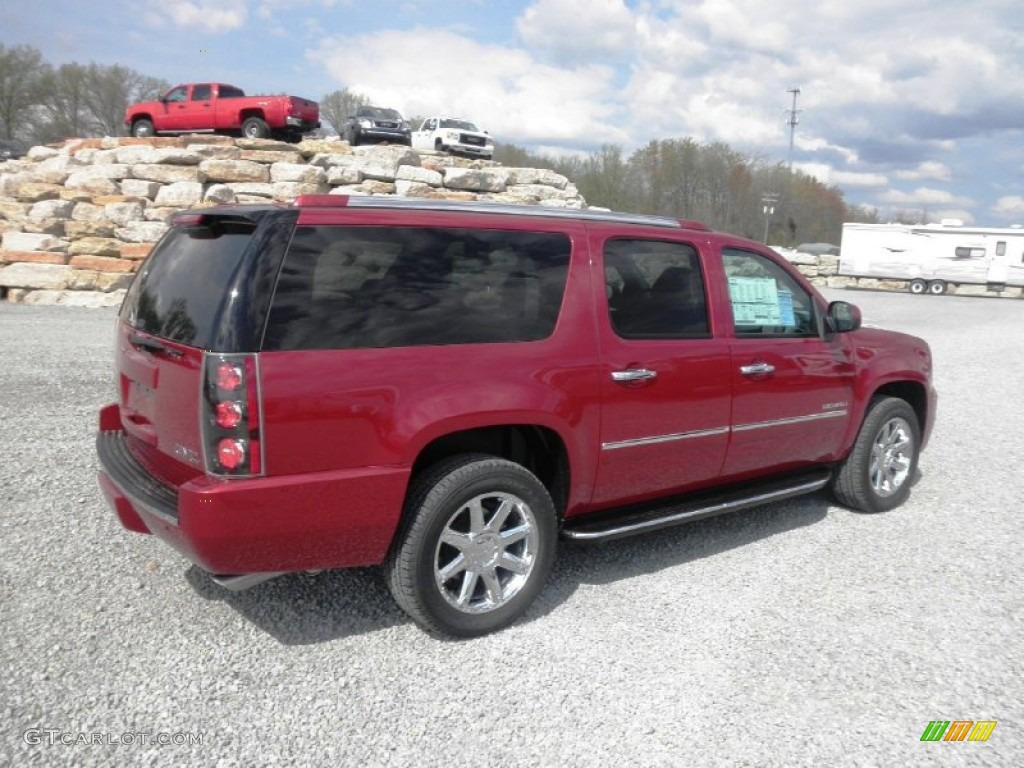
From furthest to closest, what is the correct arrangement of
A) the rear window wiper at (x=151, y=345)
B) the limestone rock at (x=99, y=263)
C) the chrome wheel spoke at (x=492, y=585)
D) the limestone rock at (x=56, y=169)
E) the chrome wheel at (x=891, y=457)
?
the limestone rock at (x=56, y=169) → the limestone rock at (x=99, y=263) → the chrome wheel at (x=891, y=457) → the chrome wheel spoke at (x=492, y=585) → the rear window wiper at (x=151, y=345)

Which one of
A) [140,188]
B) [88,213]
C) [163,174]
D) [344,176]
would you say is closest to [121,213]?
[88,213]

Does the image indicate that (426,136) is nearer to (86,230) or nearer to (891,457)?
(86,230)

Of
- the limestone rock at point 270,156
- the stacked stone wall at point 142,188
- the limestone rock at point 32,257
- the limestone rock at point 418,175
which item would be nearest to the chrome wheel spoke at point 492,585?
the stacked stone wall at point 142,188

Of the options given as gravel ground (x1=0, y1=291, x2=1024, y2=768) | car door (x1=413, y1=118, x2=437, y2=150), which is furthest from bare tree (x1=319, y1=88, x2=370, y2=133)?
gravel ground (x1=0, y1=291, x2=1024, y2=768)

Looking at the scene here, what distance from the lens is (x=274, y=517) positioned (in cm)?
299

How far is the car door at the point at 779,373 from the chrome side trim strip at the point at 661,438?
0.16 meters

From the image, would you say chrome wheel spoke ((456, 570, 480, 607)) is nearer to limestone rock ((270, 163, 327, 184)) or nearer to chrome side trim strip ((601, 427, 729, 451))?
chrome side trim strip ((601, 427, 729, 451))

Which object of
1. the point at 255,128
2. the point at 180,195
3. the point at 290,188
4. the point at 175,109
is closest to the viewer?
the point at 180,195

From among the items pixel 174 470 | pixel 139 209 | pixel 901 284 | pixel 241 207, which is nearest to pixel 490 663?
pixel 174 470

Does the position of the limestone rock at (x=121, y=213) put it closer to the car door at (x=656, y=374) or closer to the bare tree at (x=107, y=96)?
the car door at (x=656, y=374)

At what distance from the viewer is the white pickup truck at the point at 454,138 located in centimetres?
2938

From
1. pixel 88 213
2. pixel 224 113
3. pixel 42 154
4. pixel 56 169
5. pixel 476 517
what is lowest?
pixel 476 517

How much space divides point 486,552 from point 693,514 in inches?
46.8

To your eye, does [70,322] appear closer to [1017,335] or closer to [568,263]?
[568,263]
